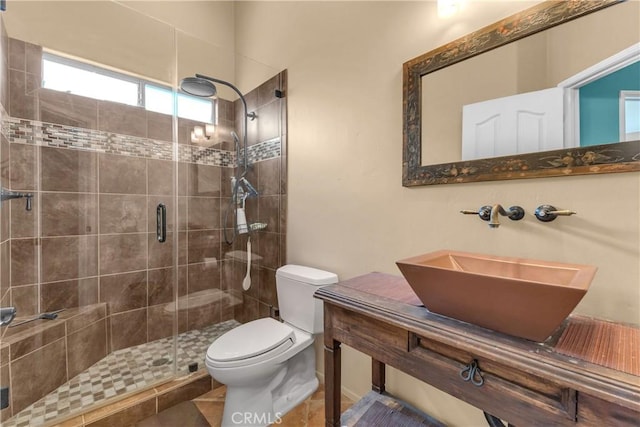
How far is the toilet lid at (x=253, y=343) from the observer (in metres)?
1.35

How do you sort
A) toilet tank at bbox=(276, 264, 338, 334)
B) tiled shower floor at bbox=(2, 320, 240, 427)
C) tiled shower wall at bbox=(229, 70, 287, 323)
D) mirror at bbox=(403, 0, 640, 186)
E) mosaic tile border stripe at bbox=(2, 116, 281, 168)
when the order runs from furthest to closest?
tiled shower wall at bbox=(229, 70, 287, 323)
mosaic tile border stripe at bbox=(2, 116, 281, 168)
toilet tank at bbox=(276, 264, 338, 334)
tiled shower floor at bbox=(2, 320, 240, 427)
mirror at bbox=(403, 0, 640, 186)

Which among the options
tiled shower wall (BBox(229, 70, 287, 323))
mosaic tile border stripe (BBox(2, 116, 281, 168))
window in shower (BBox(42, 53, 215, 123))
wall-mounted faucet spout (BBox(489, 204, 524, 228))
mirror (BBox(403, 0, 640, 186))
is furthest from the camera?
tiled shower wall (BBox(229, 70, 287, 323))

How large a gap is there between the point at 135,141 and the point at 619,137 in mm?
2654

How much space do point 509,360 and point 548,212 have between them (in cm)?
55

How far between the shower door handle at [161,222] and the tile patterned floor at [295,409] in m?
1.17

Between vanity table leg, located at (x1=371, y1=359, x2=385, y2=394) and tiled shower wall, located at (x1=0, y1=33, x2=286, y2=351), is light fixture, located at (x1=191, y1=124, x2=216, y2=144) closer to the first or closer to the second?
tiled shower wall, located at (x1=0, y1=33, x2=286, y2=351)

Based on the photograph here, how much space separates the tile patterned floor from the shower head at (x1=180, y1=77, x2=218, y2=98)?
2.14 metres

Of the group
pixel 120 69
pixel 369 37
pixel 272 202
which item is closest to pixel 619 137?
pixel 369 37

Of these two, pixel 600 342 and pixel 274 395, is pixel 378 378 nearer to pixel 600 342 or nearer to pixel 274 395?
pixel 274 395

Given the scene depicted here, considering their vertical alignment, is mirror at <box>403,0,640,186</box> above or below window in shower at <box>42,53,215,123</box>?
below

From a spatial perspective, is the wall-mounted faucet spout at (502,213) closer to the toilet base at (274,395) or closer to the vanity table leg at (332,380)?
the vanity table leg at (332,380)

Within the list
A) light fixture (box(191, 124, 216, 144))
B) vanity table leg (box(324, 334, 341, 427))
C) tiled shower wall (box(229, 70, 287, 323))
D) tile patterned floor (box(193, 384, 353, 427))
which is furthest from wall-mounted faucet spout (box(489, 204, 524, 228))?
light fixture (box(191, 124, 216, 144))

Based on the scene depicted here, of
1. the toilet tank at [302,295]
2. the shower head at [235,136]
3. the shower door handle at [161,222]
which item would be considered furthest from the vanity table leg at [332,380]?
the shower head at [235,136]

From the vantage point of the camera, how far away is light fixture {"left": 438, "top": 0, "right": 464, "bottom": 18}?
1.13m
